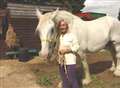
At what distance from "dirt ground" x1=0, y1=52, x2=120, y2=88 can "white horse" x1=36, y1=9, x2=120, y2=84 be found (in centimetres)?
38

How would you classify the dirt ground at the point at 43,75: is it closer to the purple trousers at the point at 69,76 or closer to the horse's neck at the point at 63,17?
the purple trousers at the point at 69,76

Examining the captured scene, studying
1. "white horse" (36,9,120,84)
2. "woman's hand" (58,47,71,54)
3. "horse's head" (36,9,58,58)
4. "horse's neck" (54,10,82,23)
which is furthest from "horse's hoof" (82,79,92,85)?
"woman's hand" (58,47,71,54)

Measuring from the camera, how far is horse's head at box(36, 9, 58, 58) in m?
8.48

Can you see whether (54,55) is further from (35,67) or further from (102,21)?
(35,67)

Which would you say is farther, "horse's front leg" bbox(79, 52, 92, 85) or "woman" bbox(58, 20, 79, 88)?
"horse's front leg" bbox(79, 52, 92, 85)

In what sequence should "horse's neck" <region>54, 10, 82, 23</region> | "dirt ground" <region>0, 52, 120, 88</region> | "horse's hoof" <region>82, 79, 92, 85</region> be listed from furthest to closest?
"dirt ground" <region>0, 52, 120, 88</region> → "horse's hoof" <region>82, 79, 92, 85</region> → "horse's neck" <region>54, 10, 82, 23</region>

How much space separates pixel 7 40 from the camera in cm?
1588

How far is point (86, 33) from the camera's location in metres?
10.2

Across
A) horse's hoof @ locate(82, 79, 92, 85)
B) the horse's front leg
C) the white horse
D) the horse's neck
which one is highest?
the horse's neck

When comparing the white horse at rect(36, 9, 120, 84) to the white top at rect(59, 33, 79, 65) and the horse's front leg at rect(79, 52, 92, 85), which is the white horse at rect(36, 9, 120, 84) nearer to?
the horse's front leg at rect(79, 52, 92, 85)

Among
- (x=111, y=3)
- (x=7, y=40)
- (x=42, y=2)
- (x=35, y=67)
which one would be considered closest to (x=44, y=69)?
(x=35, y=67)

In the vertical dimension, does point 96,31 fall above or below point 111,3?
above

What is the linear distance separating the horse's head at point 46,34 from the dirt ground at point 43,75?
1.98 m

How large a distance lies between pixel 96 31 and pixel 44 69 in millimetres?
2594
